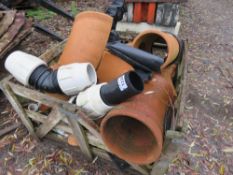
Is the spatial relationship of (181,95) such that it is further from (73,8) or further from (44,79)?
(73,8)

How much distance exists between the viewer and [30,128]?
1.98 meters

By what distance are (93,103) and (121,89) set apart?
0.22 m

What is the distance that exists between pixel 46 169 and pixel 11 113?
0.69 m

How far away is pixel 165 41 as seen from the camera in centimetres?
206

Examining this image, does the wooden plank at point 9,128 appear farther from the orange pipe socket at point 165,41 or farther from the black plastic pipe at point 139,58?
the orange pipe socket at point 165,41

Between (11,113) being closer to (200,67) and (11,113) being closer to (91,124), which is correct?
(91,124)

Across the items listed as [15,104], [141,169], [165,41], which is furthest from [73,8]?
[141,169]

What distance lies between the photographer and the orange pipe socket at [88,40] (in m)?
1.71

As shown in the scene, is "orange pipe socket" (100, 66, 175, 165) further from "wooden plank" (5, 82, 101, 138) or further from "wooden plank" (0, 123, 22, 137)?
"wooden plank" (0, 123, 22, 137)

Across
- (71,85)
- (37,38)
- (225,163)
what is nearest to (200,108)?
(225,163)

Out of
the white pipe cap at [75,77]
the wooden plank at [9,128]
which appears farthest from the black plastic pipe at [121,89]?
the wooden plank at [9,128]

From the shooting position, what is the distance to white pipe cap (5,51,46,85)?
63.1 inches

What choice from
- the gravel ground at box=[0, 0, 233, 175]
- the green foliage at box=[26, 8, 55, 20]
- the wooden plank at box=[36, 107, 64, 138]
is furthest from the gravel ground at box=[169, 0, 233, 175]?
the green foliage at box=[26, 8, 55, 20]

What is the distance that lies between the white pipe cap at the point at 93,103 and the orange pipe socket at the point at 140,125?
80 millimetres
